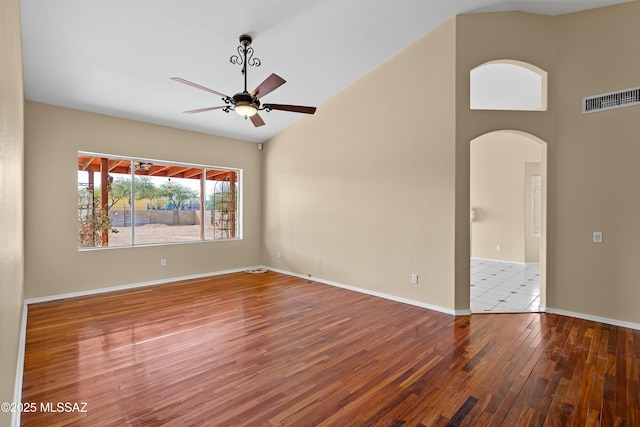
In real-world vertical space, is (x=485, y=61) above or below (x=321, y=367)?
above

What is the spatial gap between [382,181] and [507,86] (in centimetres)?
287

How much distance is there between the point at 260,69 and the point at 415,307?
3919 millimetres

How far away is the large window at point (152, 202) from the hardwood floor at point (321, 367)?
1.37 meters

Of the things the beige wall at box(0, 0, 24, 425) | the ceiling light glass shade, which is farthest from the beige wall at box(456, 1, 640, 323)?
the beige wall at box(0, 0, 24, 425)

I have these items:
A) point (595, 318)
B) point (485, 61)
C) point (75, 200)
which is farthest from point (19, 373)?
point (595, 318)

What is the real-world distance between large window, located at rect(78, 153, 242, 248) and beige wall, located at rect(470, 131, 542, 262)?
6170 millimetres

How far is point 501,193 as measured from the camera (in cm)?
791

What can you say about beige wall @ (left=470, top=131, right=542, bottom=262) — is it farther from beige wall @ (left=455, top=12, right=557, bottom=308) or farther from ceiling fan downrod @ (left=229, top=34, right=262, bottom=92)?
ceiling fan downrod @ (left=229, top=34, right=262, bottom=92)

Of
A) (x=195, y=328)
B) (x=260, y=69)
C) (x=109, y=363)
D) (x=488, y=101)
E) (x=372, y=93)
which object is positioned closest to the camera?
(x=109, y=363)

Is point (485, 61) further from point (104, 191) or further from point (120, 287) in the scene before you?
point (120, 287)

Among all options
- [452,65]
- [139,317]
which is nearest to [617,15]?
[452,65]

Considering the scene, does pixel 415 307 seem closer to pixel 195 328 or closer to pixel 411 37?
pixel 195 328

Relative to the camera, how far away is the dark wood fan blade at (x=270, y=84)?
2883 mm

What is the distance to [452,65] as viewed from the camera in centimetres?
405
